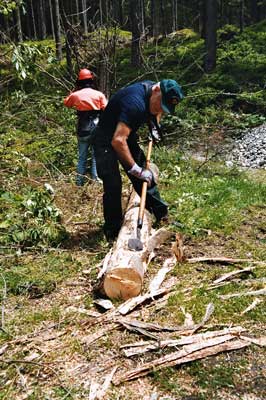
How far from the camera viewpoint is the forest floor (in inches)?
120

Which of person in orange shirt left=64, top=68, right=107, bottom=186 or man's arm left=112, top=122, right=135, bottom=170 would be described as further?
person in orange shirt left=64, top=68, right=107, bottom=186

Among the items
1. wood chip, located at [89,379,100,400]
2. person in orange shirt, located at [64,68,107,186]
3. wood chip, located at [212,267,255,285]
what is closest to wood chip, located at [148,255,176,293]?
wood chip, located at [212,267,255,285]

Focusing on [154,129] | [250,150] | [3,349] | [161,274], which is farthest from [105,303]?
[250,150]

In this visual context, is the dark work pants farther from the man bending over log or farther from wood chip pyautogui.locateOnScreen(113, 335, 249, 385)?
wood chip pyautogui.locateOnScreen(113, 335, 249, 385)

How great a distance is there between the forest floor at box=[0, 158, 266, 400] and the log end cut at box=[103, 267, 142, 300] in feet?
0.62

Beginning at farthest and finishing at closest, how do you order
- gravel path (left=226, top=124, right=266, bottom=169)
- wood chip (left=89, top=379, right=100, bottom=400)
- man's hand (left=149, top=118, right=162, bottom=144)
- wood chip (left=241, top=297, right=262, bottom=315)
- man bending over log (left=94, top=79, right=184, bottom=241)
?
1. gravel path (left=226, top=124, right=266, bottom=169)
2. man's hand (left=149, top=118, right=162, bottom=144)
3. man bending over log (left=94, top=79, right=184, bottom=241)
4. wood chip (left=241, top=297, right=262, bottom=315)
5. wood chip (left=89, top=379, right=100, bottom=400)

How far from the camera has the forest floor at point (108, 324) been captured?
120 inches

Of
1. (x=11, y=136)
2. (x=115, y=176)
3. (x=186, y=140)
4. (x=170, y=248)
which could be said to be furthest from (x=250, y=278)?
(x=11, y=136)

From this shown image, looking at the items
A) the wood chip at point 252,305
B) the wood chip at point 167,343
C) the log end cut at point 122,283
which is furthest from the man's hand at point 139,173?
the wood chip at point 167,343

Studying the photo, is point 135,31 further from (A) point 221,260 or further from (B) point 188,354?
(B) point 188,354

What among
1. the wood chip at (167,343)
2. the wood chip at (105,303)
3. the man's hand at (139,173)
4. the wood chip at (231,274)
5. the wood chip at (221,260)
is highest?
the man's hand at (139,173)

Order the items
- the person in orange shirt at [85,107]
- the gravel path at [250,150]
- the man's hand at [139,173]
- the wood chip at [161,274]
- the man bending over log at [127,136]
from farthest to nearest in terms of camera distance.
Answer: the gravel path at [250,150] → the person in orange shirt at [85,107] → the man's hand at [139,173] → the man bending over log at [127,136] → the wood chip at [161,274]

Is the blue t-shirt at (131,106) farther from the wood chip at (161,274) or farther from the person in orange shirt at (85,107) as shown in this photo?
the person in orange shirt at (85,107)

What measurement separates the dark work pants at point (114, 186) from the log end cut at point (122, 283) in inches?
56.6
